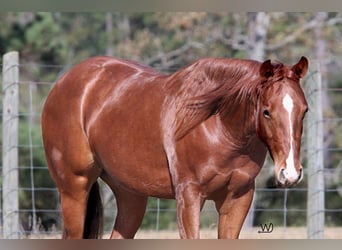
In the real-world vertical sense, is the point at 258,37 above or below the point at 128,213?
above

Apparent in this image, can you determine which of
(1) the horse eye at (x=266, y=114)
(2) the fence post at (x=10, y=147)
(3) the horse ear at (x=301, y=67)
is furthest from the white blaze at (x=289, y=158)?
(2) the fence post at (x=10, y=147)

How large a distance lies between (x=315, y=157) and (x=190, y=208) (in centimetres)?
266

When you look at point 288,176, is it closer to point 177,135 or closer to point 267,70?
point 267,70

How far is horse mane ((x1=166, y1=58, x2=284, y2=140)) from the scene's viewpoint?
405 centimetres

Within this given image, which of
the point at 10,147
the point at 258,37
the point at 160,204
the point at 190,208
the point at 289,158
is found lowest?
the point at 190,208

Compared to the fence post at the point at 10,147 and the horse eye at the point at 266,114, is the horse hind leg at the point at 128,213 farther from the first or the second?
the fence post at the point at 10,147

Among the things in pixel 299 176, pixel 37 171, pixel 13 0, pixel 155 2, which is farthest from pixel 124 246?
pixel 37 171

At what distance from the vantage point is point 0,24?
626 inches

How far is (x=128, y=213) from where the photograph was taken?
498cm

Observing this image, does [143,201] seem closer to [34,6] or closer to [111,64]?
[111,64]

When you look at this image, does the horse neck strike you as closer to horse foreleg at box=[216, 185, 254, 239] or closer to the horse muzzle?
horse foreleg at box=[216, 185, 254, 239]

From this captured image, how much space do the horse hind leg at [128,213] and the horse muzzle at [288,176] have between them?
1449 mm

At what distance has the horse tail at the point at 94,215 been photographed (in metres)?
5.02

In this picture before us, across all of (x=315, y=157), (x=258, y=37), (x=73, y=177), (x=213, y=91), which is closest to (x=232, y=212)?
(x=213, y=91)
